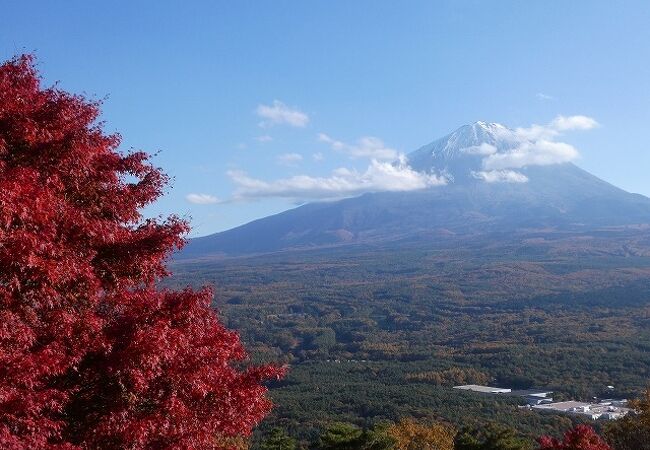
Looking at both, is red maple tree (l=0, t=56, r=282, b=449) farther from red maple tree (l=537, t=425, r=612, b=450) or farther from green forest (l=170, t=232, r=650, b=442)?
green forest (l=170, t=232, r=650, b=442)

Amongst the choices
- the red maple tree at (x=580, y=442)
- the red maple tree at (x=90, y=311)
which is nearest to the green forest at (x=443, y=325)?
the red maple tree at (x=580, y=442)

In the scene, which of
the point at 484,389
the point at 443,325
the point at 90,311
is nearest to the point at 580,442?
the point at 90,311

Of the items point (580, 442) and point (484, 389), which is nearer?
point (580, 442)

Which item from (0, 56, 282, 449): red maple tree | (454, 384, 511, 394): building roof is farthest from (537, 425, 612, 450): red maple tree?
(454, 384, 511, 394): building roof

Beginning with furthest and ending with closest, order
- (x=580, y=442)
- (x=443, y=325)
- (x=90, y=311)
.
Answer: (x=443, y=325), (x=580, y=442), (x=90, y=311)

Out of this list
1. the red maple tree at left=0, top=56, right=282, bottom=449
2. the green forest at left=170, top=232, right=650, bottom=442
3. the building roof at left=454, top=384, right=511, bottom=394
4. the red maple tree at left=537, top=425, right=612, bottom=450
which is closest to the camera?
the red maple tree at left=0, top=56, right=282, bottom=449

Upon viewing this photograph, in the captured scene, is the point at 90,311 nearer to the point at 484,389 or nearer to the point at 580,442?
the point at 580,442

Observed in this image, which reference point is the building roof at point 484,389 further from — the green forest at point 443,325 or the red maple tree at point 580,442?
the red maple tree at point 580,442

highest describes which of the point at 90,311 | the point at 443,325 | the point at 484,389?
the point at 90,311
